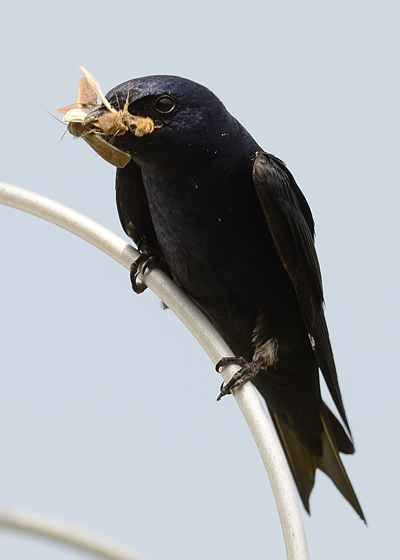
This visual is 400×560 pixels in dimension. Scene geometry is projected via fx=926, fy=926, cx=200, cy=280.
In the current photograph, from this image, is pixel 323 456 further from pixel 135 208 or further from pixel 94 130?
pixel 94 130

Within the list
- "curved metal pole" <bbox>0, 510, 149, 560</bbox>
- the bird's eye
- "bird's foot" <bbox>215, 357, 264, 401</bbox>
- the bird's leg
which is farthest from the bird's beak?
"curved metal pole" <bbox>0, 510, 149, 560</bbox>

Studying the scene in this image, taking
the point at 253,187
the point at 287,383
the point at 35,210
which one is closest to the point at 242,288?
the point at 253,187

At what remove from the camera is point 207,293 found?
178 centimetres

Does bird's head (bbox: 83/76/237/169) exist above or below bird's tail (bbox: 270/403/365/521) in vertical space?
above

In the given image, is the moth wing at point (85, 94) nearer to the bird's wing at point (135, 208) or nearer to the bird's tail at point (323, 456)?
the bird's wing at point (135, 208)

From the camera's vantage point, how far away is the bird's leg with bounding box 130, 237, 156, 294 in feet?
5.83

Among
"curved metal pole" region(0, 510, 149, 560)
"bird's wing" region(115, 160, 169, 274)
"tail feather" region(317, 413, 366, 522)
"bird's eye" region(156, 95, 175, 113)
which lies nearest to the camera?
"curved metal pole" region(0, 510, 149, 560)

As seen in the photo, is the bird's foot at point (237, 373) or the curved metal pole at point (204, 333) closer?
the curved metal pole at point (204, 333)

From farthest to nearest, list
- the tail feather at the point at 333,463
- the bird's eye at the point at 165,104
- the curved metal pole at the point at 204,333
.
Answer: the tail feather at the point at 333,463
the bird's eye at the point at 165,104
the curved metal pole at the point at 204,333

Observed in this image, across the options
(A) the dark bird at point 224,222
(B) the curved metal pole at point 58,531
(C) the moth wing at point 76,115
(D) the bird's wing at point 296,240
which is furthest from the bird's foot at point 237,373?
(C) the moth wing at point 76,115

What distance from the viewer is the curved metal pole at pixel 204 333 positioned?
1.26 metres

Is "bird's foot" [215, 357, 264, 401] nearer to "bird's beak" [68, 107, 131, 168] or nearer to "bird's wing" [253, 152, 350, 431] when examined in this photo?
"bird's wing" [253, 152, 350, 431]

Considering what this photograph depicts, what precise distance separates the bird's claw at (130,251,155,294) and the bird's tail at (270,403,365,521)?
49 cm

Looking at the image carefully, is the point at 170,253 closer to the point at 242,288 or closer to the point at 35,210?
the point at 242,288
